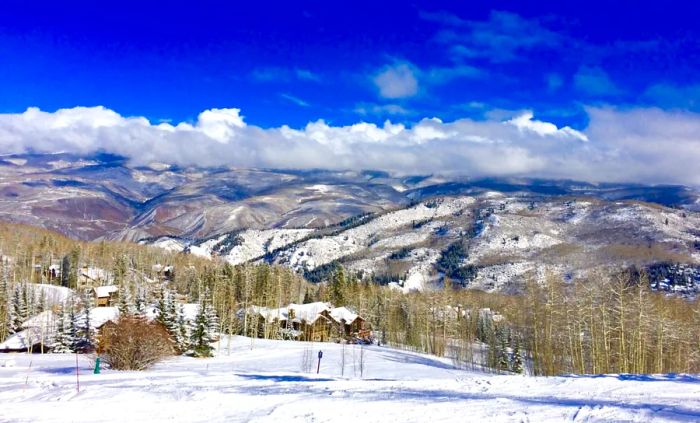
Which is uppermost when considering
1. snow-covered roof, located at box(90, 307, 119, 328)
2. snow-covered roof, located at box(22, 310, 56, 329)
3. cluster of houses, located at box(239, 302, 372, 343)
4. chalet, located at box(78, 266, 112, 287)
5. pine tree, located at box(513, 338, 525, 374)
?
chalet, located at box(78, 266, 112, 287)

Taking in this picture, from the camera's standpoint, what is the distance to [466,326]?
94562 millimetres

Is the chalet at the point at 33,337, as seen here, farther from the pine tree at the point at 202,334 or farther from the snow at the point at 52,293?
the snow at the point at 52,293

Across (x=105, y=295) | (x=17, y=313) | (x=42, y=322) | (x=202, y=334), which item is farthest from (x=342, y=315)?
(x=105, y=295)

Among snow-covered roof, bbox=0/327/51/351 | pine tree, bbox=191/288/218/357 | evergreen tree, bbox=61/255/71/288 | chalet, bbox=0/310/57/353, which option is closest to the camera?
pine tree, bbox=191/288/218/357

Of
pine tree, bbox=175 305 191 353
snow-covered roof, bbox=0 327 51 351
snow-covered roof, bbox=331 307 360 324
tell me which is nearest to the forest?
pine tree, bbox=175 305 191 353

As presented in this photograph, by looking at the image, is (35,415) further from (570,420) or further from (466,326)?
(466,326)

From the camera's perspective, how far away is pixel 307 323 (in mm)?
87438

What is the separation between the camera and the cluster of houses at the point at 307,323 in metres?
85.4

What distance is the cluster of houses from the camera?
85.4 m

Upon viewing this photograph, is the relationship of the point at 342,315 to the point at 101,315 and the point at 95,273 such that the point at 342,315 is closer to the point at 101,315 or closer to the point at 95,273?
the point at 101,315

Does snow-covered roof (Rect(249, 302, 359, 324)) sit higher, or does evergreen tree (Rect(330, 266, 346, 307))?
evergreen tree (Rect(330, 266, 346, 307))

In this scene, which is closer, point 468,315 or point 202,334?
point 202,334

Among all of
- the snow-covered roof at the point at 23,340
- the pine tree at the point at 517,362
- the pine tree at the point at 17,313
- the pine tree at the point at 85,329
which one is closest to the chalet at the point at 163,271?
the pine tree at the point at 17,313

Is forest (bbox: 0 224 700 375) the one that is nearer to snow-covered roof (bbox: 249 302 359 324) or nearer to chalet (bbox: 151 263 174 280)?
chalet (bbox: 151 263 174 280)
